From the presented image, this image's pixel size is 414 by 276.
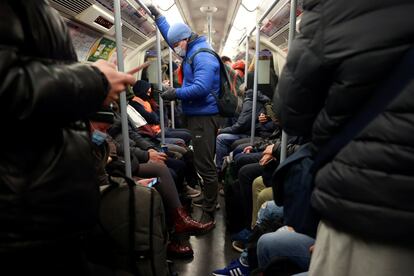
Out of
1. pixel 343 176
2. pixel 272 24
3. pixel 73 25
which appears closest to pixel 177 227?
pixel 343 176

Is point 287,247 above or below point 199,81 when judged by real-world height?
below

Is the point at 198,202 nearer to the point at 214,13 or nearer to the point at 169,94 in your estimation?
the point at 169,94

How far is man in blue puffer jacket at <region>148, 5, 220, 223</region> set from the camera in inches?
123

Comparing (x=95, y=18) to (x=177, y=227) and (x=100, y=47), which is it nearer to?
(x=100, y=47)

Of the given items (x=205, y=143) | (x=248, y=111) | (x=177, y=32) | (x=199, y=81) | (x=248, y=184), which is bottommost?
(x=248, y=184)

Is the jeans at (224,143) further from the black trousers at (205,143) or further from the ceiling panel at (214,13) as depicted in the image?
the ceiling panel at (214,13)

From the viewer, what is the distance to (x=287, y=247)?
1.52 m

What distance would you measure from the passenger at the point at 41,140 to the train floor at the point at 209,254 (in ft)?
5.50

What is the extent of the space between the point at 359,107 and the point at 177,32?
264 centimetres

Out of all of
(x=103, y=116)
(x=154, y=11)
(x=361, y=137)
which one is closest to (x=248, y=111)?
(x=154, y=11)

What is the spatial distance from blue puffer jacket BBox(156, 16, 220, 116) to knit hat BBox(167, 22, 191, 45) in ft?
0.29

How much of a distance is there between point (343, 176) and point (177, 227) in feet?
6.73

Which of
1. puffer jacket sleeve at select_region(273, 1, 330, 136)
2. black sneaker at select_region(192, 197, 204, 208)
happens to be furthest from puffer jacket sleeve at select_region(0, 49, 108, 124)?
black sneaker at select_region(192, 197, 204, 208)

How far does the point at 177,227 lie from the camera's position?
2.69 metres
